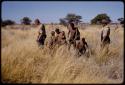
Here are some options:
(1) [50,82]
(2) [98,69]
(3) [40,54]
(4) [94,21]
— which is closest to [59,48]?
(3) [40,54]

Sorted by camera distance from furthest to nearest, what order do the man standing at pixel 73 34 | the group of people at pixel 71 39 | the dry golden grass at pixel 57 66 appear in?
the man standing at pixel 73 34 < the group of people at pixel 71 39 < the dry golden grass at pixel 57 66

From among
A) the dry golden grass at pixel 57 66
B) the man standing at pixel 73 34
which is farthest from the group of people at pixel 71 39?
the dry golden grass at pixel 57 66

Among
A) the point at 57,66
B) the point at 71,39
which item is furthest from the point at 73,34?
the point at 57,66

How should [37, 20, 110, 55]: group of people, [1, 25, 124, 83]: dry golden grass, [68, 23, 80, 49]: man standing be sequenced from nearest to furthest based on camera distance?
[1, 25, 124, 83]: dry golden grass → [37, 20, 110, 55]: group of people → [68, 23, 80, 49]: man standing

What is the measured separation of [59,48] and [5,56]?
1.53 metres

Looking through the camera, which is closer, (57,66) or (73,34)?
(57,66)

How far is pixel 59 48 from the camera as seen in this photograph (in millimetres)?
8305

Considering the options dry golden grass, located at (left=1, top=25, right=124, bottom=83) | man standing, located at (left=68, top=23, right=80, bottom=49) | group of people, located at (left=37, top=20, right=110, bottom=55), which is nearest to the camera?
dry golden grass, located at (left=1, top=25, right=124, bottom=83)

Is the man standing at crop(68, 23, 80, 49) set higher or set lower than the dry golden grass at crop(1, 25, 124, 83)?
higher

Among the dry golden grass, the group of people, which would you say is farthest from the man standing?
the dry golden grass

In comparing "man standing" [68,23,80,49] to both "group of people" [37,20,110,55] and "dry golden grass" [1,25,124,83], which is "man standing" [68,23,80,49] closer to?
"group of people" [37,20,110,55]

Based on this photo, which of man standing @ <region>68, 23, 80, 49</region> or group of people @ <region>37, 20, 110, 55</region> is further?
man standing @ <region>68, 23, 80, 49</region>

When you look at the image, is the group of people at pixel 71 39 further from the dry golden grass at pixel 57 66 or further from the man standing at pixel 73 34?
the dry golden grass at pixel 57 66

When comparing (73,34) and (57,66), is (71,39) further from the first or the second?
(57,66)
